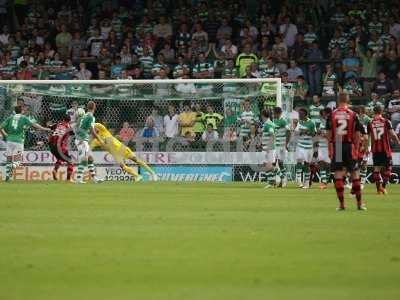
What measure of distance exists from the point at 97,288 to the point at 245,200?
12.3 meters

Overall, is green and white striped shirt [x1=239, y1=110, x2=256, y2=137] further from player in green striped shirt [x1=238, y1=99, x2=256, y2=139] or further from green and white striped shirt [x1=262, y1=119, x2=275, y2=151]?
green and white striped shirt [x1=262, y1=119, x2=275, y2=151]

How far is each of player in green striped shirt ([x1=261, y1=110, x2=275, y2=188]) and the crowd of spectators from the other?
9.02 feet

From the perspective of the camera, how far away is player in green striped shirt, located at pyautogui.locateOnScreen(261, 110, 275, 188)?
2847 cm

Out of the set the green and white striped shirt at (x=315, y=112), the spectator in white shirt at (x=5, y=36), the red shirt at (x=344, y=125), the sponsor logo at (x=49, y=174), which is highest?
the spectator in white shirt at (x=5, y=36)

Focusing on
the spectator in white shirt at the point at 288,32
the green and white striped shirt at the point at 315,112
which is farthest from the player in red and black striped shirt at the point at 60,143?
the spectator in white shirt at the point at 288,32

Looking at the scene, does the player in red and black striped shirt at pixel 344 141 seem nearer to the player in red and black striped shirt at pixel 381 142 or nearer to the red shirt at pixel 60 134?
the player in red and black striped shirt at pixel 381 142

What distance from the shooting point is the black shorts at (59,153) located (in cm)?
3144

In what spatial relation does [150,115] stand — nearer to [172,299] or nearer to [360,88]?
[360,88]

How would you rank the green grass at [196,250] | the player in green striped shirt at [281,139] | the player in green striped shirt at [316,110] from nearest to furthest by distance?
the green grass at [196,250] → the player in green striped shirt at [281,139] → the player in green striped shirt at [316,110]

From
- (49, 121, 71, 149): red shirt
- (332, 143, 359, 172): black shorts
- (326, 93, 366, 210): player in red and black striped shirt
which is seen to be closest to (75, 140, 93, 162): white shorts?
(49, 121, 71, 149): red shirt

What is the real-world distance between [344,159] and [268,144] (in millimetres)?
10696

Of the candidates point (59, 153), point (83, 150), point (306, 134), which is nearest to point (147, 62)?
point (59, 153)

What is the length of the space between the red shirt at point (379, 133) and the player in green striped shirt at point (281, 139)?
3527 millimetres

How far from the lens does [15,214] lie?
17.1 meters
